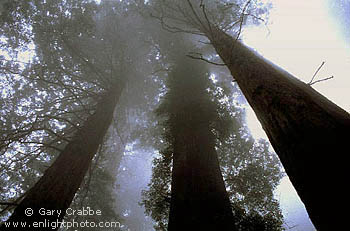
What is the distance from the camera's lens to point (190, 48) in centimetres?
1087

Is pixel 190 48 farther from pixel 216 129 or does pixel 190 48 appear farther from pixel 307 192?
pixel 307 192

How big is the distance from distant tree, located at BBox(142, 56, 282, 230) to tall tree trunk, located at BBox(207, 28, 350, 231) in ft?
7.32

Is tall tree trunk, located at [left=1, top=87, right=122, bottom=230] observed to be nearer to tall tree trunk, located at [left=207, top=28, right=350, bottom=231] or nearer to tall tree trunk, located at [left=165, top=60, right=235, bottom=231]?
tall tree trunk, located at [left=165, top=60, right=235, bottom=231]

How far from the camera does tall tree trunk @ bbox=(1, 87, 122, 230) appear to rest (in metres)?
3.13

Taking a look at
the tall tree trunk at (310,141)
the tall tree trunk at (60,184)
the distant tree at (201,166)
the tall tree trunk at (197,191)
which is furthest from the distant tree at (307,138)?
the tall tree trunk at (60,184)

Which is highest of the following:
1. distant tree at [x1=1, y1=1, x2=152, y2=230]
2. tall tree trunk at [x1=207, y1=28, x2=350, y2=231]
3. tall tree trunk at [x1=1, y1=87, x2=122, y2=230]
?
distant tree at [x1=1, y1=1, x2=152, y2=230]

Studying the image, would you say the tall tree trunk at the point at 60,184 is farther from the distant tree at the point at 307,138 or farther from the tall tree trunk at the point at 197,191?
the distant tree at the point at 307,138

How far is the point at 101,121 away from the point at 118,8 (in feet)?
29.0

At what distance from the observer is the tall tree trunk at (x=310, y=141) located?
3.26 ft

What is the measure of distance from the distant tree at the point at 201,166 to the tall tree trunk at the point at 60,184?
6.47 feet

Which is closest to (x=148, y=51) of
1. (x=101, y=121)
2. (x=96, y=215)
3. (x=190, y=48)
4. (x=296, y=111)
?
(x=190, y=48)

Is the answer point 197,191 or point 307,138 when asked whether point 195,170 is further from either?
point 307,138

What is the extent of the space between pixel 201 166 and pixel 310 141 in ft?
9.92

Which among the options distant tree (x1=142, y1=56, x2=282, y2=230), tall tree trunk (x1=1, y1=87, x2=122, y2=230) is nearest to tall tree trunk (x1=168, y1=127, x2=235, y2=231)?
distant tree (x1=142, y1=56, x2=282, y2=230)
